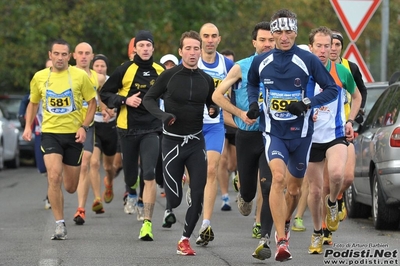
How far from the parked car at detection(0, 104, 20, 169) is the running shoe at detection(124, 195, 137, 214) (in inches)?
467

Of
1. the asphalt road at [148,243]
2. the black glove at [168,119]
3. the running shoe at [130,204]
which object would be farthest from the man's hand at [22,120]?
the black glove at [168,119]

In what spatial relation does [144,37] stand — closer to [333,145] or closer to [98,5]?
[333,145]

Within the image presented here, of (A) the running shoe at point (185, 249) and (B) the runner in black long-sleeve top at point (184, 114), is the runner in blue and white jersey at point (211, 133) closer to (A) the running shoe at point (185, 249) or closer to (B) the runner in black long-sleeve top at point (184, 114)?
(B) the runner in black long-sleeve top at point (184, 114)

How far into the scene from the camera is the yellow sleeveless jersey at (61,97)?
12.8 m

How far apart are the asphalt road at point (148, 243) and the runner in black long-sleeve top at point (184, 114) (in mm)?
727

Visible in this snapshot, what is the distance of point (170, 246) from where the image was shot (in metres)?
11.5

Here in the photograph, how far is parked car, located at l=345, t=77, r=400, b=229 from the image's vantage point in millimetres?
12555

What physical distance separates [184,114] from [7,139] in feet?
56.9

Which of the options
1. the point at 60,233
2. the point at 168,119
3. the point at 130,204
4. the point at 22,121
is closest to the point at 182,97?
the point at 168,119

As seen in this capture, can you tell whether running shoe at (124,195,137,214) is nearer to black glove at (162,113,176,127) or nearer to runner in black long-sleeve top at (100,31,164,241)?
runner in black long-sleeve top at (100,31,164,241)

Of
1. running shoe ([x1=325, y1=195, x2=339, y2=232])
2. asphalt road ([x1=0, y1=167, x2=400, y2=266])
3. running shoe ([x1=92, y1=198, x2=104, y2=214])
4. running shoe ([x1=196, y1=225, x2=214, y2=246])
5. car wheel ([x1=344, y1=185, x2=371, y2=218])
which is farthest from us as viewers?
running shoe ([x1=92, y1=198, x2=104, y2=214])

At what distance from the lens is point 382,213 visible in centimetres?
1301

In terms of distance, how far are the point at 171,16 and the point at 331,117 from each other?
26253 millimetres

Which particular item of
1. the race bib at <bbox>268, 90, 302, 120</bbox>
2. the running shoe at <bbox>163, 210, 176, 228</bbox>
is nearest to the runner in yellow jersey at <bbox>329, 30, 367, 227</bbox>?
the running shoe at <bbox>163, 210, 176, 228</bbox>
